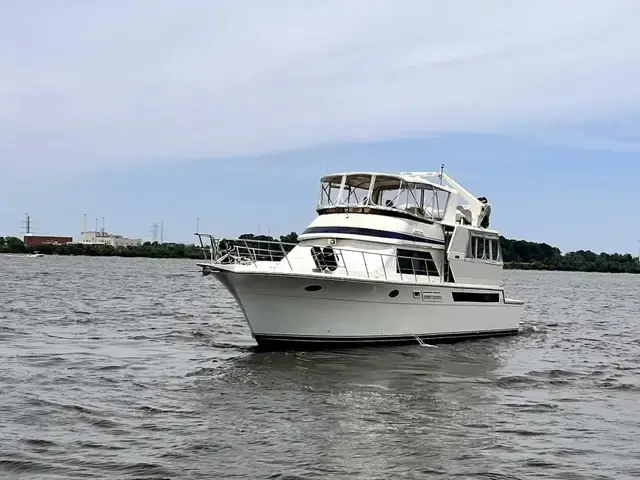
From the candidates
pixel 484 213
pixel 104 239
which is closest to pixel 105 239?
pixel 104 239

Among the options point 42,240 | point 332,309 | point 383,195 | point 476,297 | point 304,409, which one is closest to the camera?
point 304,409

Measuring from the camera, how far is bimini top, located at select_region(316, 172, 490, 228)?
72.6ft

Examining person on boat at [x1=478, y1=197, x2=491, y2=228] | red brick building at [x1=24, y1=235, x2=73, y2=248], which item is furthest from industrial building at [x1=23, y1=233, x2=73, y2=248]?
person on boat at [x1=478, y1=197, x2=491, y2=228]

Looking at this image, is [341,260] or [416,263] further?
[416,263]

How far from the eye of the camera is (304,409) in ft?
42.3

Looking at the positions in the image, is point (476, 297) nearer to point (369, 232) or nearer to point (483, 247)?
point (483, 247)

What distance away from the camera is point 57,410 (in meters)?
12.1

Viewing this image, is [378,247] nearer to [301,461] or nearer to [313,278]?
[313,278]

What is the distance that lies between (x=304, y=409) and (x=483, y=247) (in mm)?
12355

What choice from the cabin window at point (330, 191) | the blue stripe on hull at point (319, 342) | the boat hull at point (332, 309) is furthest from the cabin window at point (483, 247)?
the cabin window at point (330, 191)

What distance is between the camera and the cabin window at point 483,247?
23.1 m

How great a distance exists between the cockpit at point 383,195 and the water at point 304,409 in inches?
161

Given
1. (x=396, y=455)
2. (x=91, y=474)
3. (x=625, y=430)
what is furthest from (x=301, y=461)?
(x=625, y=430)

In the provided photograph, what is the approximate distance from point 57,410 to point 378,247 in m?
10.6
